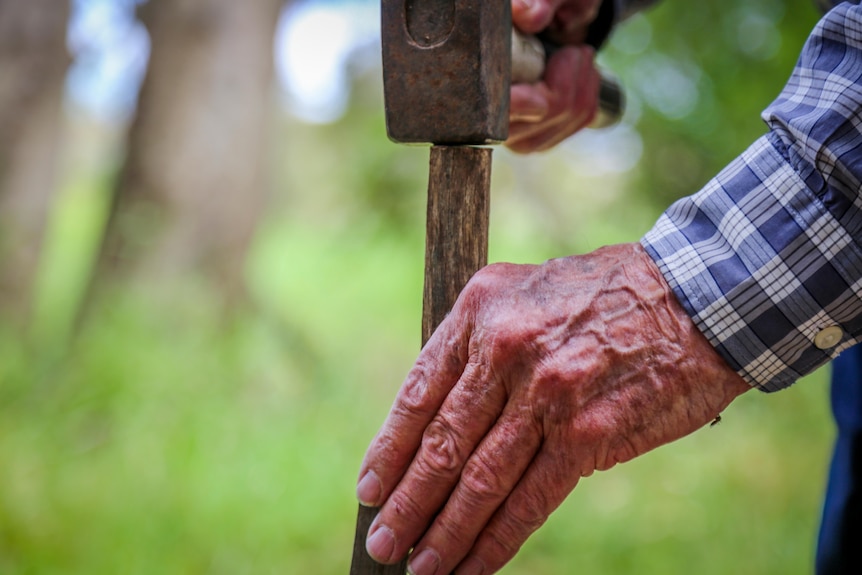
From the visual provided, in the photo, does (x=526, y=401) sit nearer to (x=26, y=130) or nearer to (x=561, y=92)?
(x=561, y=92)

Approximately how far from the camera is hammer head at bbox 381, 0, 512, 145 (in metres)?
1.02

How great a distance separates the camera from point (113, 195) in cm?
383

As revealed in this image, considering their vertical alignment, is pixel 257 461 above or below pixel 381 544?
below

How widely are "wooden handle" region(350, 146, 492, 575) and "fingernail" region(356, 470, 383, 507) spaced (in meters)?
0.04

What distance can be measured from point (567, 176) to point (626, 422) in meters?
3.62

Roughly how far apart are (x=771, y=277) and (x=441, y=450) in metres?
0.46

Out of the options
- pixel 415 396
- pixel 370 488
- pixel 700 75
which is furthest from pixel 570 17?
pixel 700 75

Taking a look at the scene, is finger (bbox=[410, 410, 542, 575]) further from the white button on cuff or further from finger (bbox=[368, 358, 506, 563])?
the white button on cuff

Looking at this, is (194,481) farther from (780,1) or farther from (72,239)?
(72,239)

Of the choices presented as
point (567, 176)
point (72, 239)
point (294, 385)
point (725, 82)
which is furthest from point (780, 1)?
point (72, 239)

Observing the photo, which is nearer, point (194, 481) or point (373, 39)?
point (194, 481)

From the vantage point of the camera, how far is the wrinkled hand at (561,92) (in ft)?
4.47

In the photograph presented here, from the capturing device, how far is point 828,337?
89cm

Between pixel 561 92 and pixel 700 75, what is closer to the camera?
pixel 561 92
